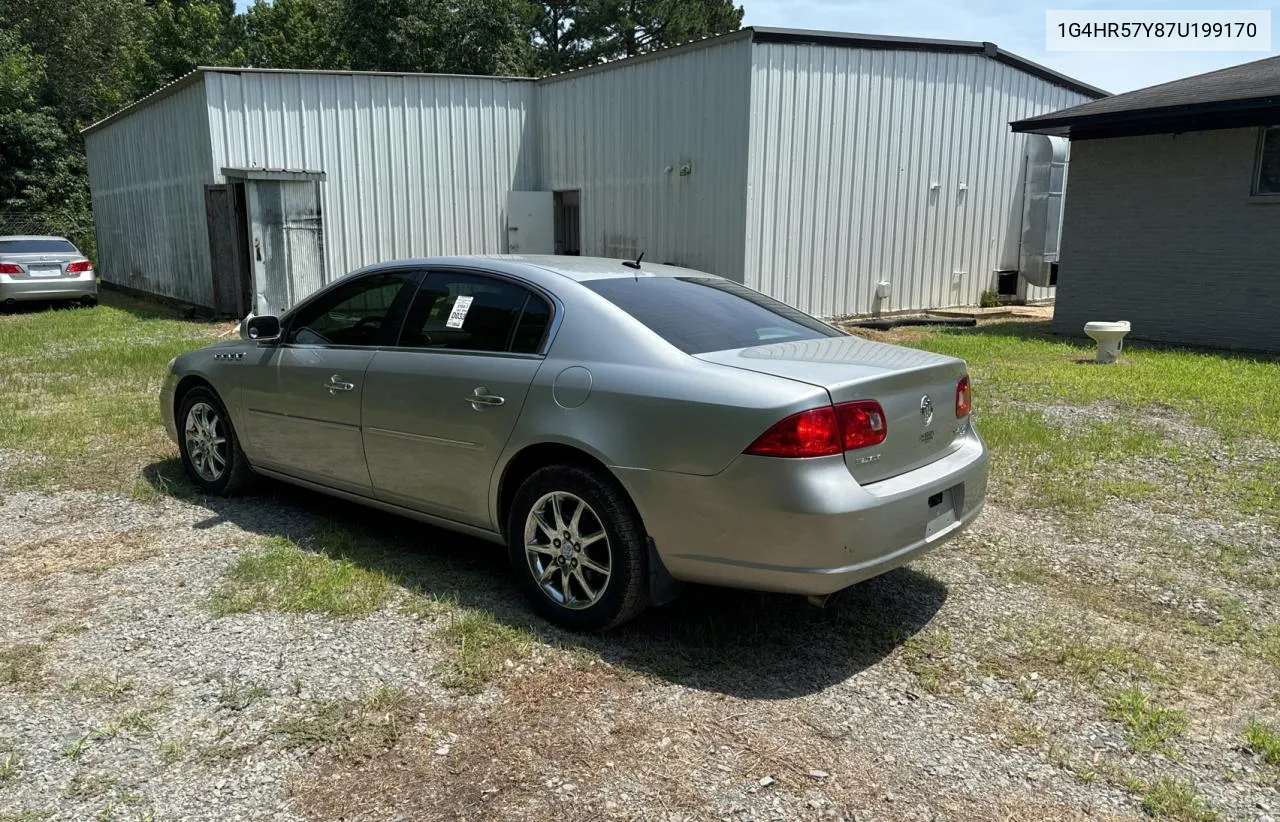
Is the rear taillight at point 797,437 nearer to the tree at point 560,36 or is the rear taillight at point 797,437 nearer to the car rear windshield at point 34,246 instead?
the car rear windshield at point 34,246

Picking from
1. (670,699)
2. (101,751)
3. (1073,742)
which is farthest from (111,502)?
(1073,742)

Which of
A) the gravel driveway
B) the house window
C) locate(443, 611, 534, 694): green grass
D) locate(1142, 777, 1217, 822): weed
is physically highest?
the house window

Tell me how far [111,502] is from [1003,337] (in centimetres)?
1131

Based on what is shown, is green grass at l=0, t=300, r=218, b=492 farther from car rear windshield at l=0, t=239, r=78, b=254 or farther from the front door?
the front door

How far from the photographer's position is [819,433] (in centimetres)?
327

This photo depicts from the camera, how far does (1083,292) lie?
14.2 m

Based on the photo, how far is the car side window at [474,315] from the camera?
407cm

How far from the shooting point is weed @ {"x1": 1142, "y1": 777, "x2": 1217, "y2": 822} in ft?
8.77

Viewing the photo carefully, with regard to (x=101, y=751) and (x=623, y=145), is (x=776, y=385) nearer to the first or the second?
(x=101, y=751)

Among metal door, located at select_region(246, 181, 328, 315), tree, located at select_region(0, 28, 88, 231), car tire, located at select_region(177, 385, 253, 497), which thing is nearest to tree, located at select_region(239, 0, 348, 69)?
tree, located at select_region(0, 28, 88, 231)

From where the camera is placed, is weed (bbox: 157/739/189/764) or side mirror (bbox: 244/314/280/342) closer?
weed (bbox: 157/739/189/764)

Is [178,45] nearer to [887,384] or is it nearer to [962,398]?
[962,398]

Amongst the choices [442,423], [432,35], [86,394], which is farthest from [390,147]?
[432,35]

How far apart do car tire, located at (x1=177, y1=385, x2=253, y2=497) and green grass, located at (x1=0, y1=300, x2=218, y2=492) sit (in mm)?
506
